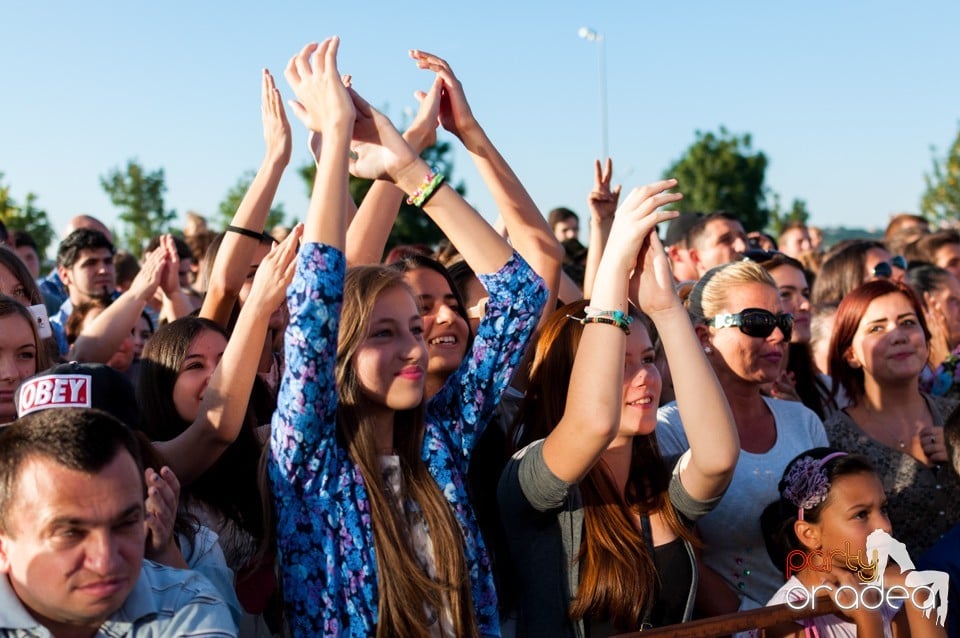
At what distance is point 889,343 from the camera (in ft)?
15.0

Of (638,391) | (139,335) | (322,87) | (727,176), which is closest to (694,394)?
(638,391)

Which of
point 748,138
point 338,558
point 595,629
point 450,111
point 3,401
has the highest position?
point 748,138

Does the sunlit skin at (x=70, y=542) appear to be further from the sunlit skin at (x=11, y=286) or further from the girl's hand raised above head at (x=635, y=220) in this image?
the sunlit skin at (x=11, y=286)

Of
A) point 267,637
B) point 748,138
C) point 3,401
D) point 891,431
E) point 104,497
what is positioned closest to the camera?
point 104,497

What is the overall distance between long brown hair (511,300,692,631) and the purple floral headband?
17.4 inches

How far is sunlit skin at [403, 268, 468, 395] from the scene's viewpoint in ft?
11.7

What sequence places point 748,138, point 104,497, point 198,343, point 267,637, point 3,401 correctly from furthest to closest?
point 748,138, point 198,343, point 3,401, point 267,637, point 104,497

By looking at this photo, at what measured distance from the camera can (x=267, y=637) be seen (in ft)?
9.63

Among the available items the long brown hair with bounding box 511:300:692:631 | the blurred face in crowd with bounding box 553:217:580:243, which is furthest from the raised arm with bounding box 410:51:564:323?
the blurred face in crowd with bounding box 553:217:580:243

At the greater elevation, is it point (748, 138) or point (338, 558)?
point (748, 138)

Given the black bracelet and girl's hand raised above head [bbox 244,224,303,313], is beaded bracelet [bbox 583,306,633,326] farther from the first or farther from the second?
the black bracelet

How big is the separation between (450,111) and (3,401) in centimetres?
172

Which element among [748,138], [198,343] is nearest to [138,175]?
[198,343]

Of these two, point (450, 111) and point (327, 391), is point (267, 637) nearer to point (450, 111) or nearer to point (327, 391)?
point (327, 391)
